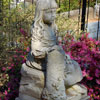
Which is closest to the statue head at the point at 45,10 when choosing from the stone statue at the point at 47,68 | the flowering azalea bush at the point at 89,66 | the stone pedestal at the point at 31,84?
the stone statue at the point at 47,68

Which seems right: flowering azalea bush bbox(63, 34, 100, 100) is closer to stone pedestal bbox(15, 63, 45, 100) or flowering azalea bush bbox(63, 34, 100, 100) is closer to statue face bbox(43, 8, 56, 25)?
stone pedestal bbox(15, 63, 45, 100)

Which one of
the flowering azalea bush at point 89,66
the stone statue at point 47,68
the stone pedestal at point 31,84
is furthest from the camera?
the flowering azalea bush at point 89,66

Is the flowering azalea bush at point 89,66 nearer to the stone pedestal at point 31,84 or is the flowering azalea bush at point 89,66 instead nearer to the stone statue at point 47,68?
the stone statue at point 47,68

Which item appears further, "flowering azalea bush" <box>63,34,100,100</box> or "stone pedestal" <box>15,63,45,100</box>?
"flowering azalea bush" <box>63,34,100,100</box>

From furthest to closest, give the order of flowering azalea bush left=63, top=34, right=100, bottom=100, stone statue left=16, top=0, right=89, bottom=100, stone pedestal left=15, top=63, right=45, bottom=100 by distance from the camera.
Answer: flowering azalea bush left=63, top=34, right=100, bottom=100
stone pedestal left=15, top=63, right=45, bottom=100
stone statue left=16, top=0, right=89, bottom=100

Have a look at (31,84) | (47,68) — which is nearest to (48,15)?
(47,68)

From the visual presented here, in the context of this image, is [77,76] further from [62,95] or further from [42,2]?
[42,2]

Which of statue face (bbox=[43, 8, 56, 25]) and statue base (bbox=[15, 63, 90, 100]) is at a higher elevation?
statue face (bbox=[43, 8, 56, 25])

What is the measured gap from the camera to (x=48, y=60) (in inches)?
91.9

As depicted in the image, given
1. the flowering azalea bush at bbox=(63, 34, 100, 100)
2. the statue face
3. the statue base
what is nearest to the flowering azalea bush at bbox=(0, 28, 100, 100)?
the flowering azalea bush at bbox=(63, 34, 100, 100)

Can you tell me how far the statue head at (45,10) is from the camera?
235 centimetres

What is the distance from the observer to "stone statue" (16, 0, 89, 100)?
92.2 inches

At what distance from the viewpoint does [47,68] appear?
7.75 ft

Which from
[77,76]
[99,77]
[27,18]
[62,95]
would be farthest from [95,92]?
[27,18]
